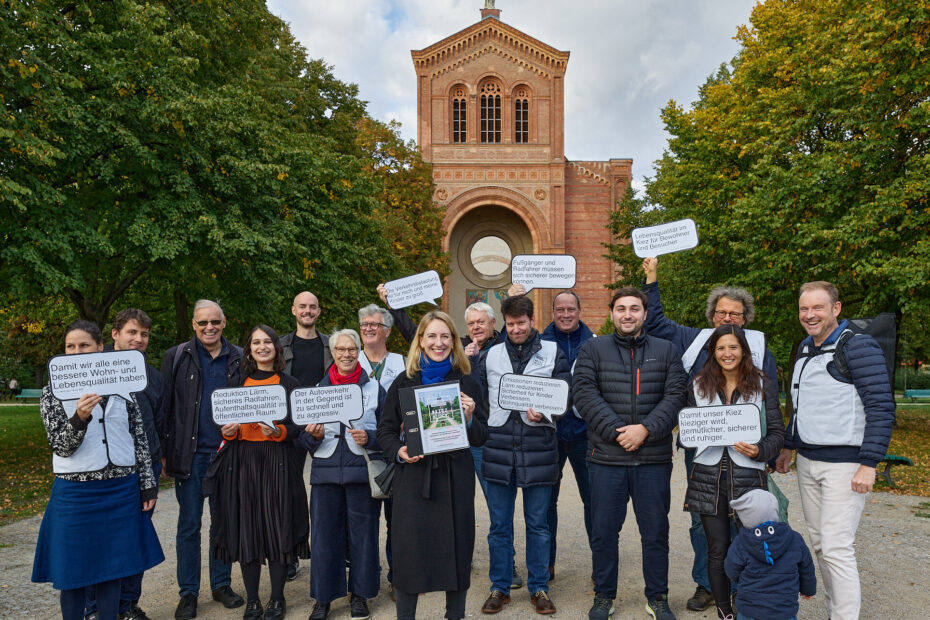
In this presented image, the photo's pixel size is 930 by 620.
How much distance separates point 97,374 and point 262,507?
148cm

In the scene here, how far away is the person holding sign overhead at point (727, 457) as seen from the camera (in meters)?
4.35

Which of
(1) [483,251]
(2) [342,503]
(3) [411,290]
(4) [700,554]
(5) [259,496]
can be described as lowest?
(4) [700,554]

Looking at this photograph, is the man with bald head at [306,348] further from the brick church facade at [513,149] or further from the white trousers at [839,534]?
the brick church facade at [513,149]

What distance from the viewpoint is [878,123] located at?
45.6 feet

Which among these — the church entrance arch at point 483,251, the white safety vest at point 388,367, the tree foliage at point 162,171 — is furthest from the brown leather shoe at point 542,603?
the church entrance arch at point 483,251

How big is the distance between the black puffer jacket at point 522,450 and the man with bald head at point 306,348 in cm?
171

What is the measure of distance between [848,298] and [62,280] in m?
17.7

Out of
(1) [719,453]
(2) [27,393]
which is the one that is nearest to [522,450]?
(1) [719,453]

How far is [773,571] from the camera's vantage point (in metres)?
3.70

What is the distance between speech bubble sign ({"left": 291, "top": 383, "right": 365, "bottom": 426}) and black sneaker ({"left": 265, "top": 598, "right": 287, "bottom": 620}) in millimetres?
1387

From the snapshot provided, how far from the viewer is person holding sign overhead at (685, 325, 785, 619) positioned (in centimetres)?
435

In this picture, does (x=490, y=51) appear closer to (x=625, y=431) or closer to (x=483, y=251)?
(x=483, y=251)

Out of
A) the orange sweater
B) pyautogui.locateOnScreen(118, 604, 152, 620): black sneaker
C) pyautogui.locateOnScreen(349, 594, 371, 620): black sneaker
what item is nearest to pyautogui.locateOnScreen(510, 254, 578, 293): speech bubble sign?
the orange sweater

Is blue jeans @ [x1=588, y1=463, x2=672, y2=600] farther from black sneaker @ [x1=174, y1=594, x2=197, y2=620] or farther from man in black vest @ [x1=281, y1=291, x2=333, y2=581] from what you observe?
black sneaker @ [x1=174, y1=594, x2=197, y2=620]
